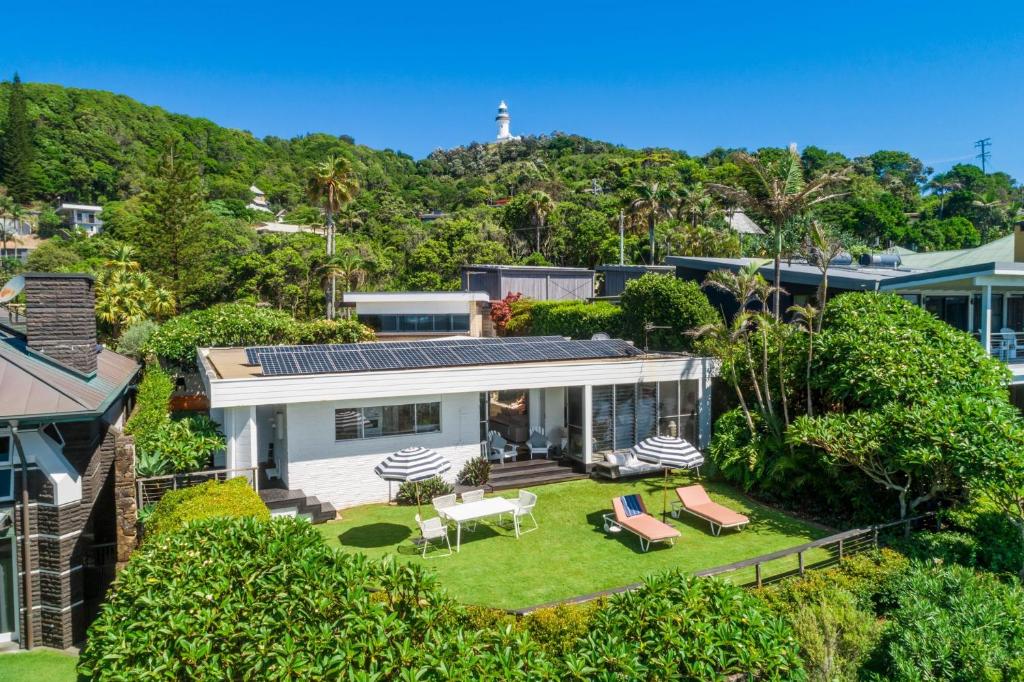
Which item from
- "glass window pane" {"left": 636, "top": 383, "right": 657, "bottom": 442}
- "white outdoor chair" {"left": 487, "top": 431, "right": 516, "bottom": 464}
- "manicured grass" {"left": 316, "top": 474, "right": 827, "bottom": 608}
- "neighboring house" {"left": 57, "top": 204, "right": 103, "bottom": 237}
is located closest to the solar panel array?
"glass window pane" {"left": 636, "top": 383, "right": 657, "bottom": 442}

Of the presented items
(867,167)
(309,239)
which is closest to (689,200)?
(309,239)

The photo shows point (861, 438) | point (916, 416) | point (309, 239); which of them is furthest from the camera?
point (309, 239)

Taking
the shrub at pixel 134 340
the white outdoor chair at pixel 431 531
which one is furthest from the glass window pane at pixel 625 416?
the shrub at pixel 134 340

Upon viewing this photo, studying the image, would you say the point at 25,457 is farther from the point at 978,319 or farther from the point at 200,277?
the point at 200,277

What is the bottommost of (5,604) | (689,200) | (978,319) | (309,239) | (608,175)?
(5,604)

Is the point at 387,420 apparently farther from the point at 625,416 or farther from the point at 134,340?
the point at 134,340

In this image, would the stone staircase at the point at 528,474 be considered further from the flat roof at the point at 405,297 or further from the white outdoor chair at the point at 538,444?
the flat roof at the point at 405,297
